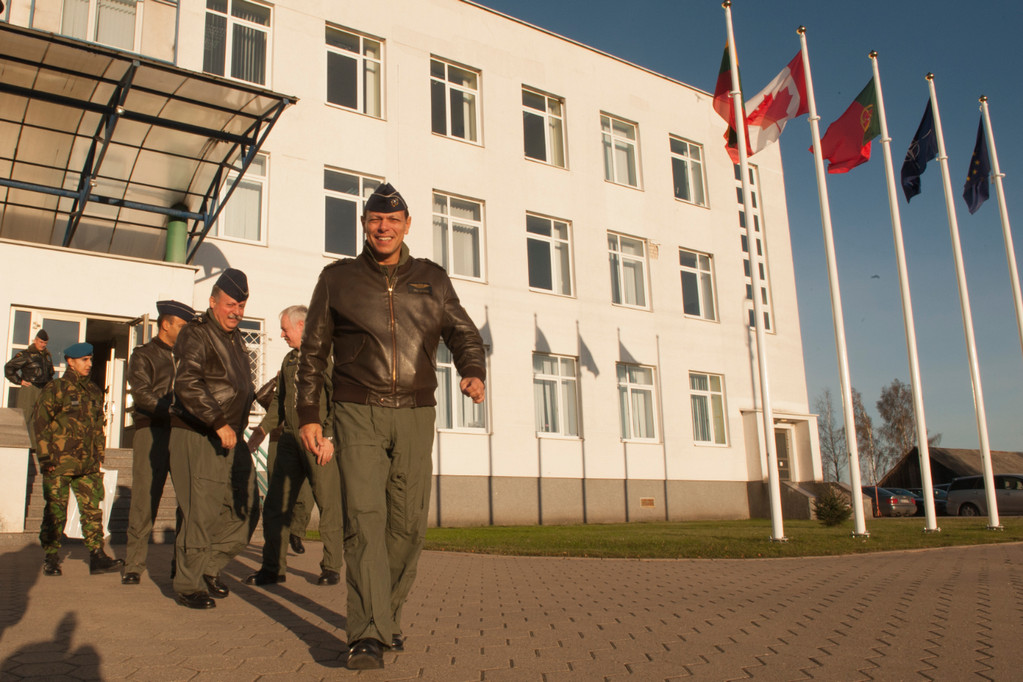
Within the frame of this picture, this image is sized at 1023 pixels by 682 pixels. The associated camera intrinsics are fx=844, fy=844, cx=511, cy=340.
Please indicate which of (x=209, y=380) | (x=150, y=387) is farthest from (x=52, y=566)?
(x=209, y=380)

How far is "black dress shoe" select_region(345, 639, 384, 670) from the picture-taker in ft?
11.7

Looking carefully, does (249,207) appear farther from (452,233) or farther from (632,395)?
(632,395)

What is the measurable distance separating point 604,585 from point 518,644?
111 inches

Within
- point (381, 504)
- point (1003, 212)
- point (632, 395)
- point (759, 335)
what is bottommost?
point (381, 504)

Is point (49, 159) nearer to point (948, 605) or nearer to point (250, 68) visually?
point (250, 68)

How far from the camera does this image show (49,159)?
49.0 ft

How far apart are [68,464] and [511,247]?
580 inches

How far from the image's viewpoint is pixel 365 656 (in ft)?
11.7

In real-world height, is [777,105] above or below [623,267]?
above

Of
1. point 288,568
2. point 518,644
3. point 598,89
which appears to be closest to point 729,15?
point 598,89

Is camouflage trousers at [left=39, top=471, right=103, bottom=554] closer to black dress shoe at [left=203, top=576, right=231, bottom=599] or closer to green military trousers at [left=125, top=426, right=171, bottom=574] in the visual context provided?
green military trousers at [left=125, top=426, right=171, bottom=574]

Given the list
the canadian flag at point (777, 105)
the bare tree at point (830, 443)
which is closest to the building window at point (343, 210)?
the canadian flag at point (777, 105)

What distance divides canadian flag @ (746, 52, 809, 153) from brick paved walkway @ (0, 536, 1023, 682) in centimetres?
913

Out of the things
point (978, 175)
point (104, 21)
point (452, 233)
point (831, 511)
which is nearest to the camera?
point (831, 511)
